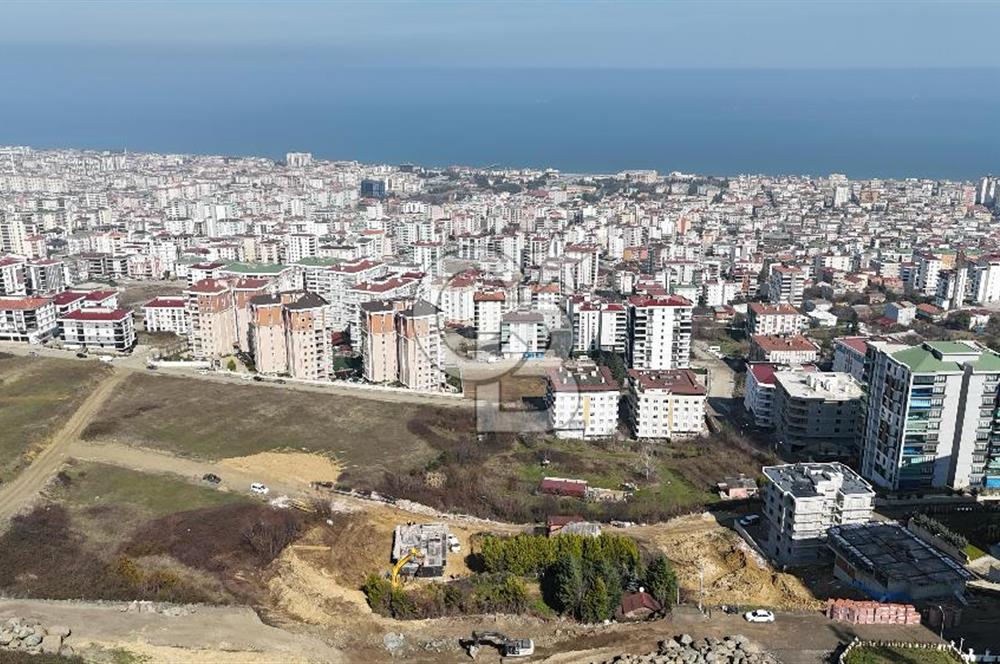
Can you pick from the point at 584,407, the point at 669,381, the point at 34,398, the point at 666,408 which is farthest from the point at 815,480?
the point at 34,398

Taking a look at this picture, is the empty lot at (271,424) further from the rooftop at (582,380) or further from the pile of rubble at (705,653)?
the pile of rubble at (705,653)

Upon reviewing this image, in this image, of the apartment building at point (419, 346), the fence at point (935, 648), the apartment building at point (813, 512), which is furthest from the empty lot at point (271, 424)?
the fence at point (935, 648)

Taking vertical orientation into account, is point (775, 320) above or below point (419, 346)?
below

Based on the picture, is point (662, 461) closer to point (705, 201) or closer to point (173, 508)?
point (173, 508)

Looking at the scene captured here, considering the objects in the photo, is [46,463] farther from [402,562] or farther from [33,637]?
[402,562]

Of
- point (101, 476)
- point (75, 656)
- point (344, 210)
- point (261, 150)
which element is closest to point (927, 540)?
point (75, 656)
